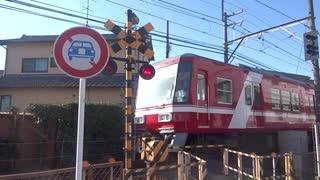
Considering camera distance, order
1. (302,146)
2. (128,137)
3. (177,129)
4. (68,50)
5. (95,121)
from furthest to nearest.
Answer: (302,146) → (95,121) → (177,129) → (128,137) → (68,50)


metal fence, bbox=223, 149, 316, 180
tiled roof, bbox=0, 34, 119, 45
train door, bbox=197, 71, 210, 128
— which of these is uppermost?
tiled roof, bbox=0, 34, 119, 45

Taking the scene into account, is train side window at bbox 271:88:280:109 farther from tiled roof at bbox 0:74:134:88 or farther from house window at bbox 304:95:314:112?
tiled roof at bbox 0:74:134:88

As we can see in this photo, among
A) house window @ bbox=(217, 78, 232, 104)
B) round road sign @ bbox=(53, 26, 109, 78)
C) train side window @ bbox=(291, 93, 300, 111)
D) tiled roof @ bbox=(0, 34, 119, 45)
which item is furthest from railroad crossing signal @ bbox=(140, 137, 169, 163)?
tiled roof @ bbox=(0, 34, 119, 45)

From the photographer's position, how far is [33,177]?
4.92 meters

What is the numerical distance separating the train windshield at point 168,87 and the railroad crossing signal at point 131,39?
2372 millimetres

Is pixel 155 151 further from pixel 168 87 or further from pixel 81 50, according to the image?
pixel 81 50

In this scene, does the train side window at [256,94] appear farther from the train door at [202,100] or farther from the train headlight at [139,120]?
the train headlight at [139,120]

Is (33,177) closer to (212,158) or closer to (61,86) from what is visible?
(212,158)

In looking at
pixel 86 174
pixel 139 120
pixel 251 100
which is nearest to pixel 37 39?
pixel 139 120

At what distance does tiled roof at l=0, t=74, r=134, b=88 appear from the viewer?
23047mm

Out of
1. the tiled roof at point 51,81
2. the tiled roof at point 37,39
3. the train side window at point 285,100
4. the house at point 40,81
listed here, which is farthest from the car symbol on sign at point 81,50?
the tiled roof at point 37,39

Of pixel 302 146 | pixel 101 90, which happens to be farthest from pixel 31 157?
pixel 101 90

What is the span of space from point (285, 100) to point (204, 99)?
632 cm

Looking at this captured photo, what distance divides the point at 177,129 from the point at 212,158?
1878mm
